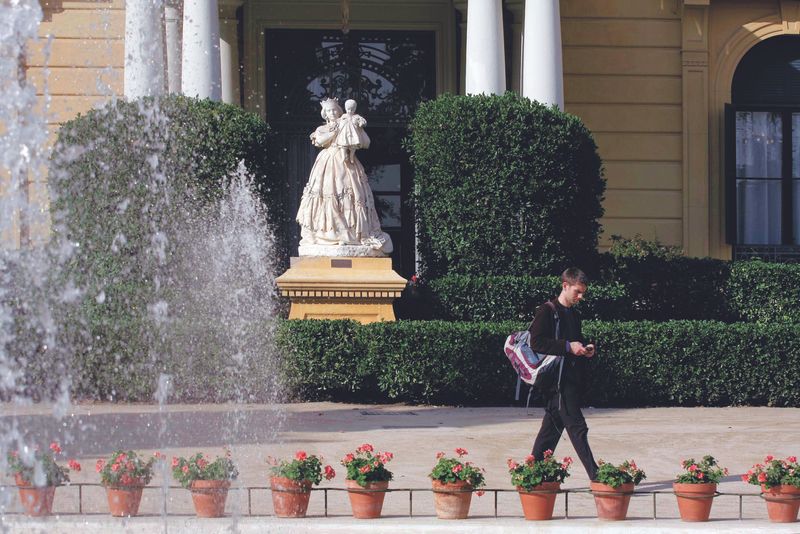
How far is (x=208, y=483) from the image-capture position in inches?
371

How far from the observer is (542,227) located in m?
19.4

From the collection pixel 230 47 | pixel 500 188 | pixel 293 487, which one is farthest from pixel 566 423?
pixel 230 47

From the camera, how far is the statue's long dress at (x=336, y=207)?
1838 cm

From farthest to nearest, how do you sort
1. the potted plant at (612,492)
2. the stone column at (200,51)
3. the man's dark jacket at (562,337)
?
the stone column at (200,51) → the man's dark jacket at (562,337) → the potted plant at (612,492)

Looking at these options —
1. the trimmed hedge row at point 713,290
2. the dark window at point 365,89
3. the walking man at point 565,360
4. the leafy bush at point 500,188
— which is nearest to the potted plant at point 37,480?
the walking man at point 565,360

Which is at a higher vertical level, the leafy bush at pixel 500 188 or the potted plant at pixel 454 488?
the leafy bush at pixel 500 188

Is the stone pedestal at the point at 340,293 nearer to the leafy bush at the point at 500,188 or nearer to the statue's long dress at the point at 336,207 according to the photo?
the statue's long dress at the point at 336,207

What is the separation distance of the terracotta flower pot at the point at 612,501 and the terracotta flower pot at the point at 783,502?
905 millimetres

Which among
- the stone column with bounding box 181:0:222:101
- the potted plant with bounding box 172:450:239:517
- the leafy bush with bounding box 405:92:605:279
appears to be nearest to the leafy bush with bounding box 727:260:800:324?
the leafy bush with bounding box 405:92:605:279

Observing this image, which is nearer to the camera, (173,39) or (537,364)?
(537,364)

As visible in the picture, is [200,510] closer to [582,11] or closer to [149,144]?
[149,144]

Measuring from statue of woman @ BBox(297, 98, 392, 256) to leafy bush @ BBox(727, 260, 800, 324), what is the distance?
515 cm

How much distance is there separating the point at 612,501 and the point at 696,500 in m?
0.55

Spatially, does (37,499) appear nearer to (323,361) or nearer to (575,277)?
(575,277)
